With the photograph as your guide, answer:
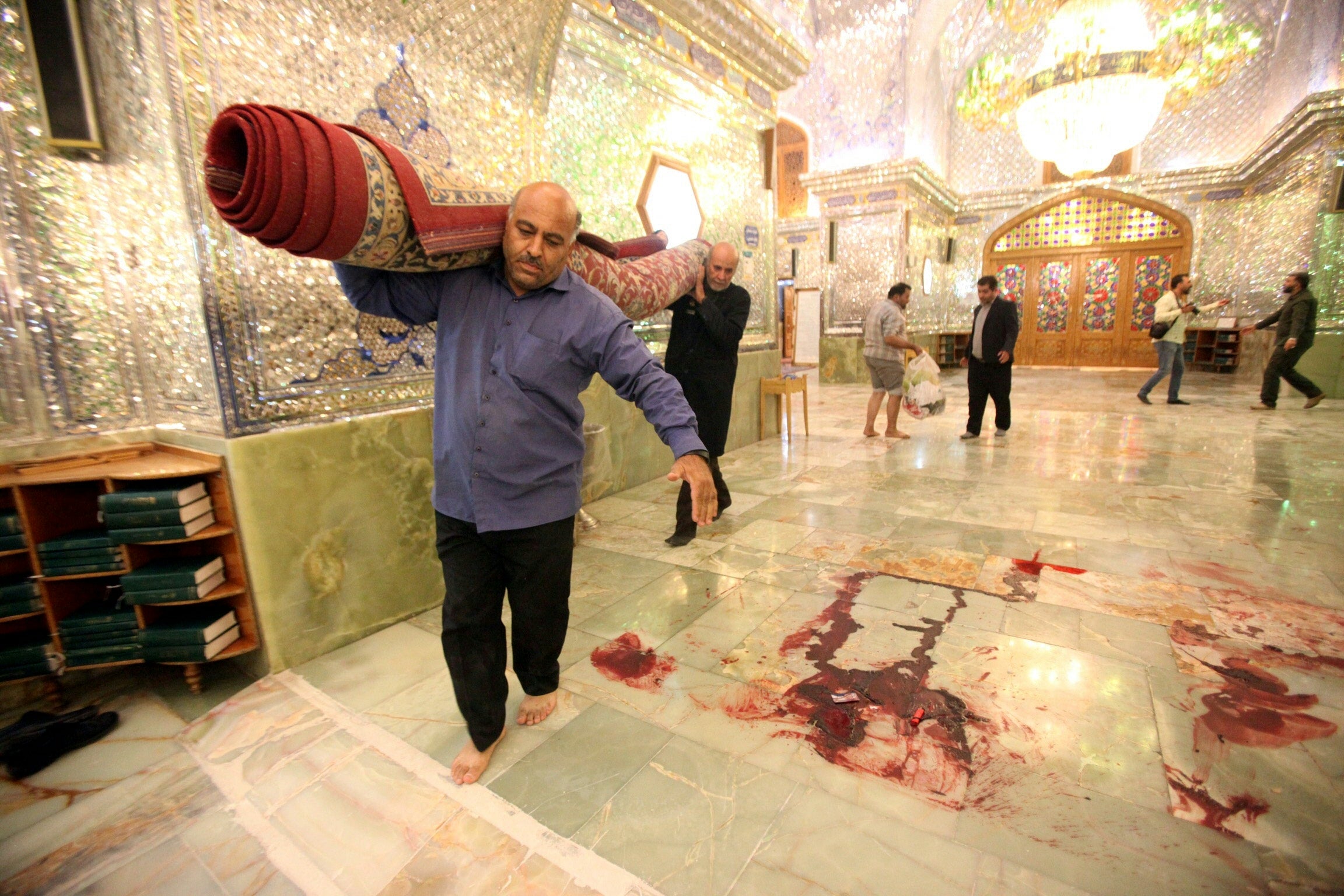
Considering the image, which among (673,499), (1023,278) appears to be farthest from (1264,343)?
(673,499)

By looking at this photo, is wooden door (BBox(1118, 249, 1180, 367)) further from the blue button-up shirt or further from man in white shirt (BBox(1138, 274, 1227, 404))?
the blue button-up shirt

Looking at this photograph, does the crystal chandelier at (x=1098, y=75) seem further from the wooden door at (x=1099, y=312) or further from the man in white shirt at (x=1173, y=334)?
the wooden door at (x=1099, y=312)

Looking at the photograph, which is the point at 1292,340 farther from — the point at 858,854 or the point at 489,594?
the point at 489,594

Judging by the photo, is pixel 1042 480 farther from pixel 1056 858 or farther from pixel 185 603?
pixel 185 603

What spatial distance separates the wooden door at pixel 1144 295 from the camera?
11930 millimetres

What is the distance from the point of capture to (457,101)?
2945mm

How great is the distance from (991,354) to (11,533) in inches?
257

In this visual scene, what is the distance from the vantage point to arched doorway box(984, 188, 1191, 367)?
11.9 metres

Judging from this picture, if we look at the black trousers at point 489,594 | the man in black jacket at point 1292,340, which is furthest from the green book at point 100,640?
the man in black jacket at point 1292,340

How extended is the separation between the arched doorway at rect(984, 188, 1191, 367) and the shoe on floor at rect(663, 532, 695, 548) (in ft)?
37.7

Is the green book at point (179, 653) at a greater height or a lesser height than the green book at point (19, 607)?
lesser

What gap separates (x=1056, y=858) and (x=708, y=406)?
2393 mm

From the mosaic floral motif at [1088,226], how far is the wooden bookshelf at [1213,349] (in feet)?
6.68

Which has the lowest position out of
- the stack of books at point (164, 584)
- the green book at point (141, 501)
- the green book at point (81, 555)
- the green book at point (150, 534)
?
the stack of books at point (164, 584)
